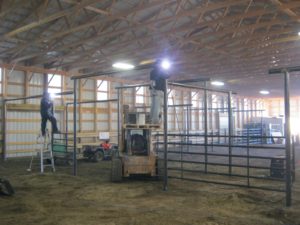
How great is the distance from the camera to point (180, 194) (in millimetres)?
6609

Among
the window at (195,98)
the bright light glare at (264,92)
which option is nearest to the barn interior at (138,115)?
the window at (195,98)

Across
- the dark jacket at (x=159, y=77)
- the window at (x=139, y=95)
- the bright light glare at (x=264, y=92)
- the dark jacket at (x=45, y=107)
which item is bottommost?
the dark jacket at (x=45, y=107)

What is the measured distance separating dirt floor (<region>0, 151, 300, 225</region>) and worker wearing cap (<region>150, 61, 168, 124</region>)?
65.1 inches

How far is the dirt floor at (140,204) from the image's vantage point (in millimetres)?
4875

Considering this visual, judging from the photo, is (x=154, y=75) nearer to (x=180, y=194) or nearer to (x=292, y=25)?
(x=180, y=194)

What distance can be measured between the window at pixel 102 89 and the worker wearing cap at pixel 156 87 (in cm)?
1041

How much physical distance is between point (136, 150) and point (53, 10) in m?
5.40

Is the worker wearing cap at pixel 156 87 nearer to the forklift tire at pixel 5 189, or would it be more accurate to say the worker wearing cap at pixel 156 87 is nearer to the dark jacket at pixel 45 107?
the dark jacket at pixel 45 107

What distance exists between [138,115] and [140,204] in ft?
9.79

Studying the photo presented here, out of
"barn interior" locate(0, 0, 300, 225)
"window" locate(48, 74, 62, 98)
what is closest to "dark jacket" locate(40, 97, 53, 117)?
"barn interior" locate(0, 0, 300, 225)

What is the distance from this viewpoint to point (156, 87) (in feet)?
24.2

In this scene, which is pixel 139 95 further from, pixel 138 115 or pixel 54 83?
pixel 138 115

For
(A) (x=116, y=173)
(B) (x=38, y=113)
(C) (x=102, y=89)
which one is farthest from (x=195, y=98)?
(A) (x=116, y=173)

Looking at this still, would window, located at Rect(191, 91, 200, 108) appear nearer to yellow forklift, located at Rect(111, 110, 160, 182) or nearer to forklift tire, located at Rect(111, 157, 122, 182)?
yellow forklift, located at Rect(111, 110, 160, 182)
